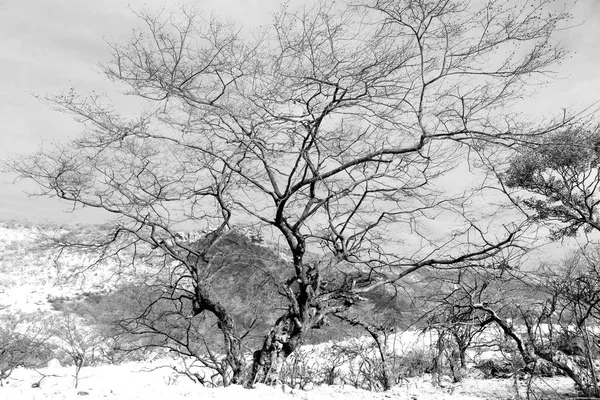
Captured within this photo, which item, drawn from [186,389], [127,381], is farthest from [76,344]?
[186,389]

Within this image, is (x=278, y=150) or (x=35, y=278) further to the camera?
(x=35, y=278)

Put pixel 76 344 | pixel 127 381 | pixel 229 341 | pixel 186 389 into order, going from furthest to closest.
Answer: pixel 76 344, pixel 127 381, pixel 229 341, pixel 186 389

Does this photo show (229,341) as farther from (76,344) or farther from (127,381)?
(76,344)

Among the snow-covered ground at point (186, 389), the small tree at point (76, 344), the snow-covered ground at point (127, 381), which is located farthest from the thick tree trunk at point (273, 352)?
the small tree at point (76, 344)

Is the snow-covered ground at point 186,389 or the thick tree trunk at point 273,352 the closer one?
the snow-covered ground at point 186,389

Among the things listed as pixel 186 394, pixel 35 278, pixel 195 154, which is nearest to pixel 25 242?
pixel 35 278

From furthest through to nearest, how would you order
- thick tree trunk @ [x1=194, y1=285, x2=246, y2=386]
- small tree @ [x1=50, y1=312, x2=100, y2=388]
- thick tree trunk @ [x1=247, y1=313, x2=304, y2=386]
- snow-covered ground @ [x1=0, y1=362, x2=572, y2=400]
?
small tree @ [x1=50, y1=312, x2=100, y2=388] → thick tree trunk @ [x1=194, y1=285, x2=246, y2=386] → thick tree trunk @ [x1=247, y1=313, x2=304, y2=386] → snow-covered ground @ [x1=0, y1=362, x2=572, y2=400]

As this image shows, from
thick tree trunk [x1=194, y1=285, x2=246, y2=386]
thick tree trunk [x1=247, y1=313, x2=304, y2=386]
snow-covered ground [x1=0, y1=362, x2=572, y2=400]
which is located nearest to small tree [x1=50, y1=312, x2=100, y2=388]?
snow-covered ground [x1=0, y1=362, x2=572, y2=400]

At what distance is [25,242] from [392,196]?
2933 centimetres

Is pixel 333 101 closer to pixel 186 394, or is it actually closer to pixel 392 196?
pixel 392 196

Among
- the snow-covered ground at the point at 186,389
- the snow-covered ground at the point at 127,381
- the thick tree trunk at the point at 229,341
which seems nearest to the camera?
the snow-covered ground at the point at 186,389

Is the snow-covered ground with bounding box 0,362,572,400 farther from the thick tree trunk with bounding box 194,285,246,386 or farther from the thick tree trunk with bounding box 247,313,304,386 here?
the thick tree trunk with bounding box 194,285,246,386

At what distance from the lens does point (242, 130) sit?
6898mm

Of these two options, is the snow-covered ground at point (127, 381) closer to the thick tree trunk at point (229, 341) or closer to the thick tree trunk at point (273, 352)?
the thick tree trunk at point (273, 352)
